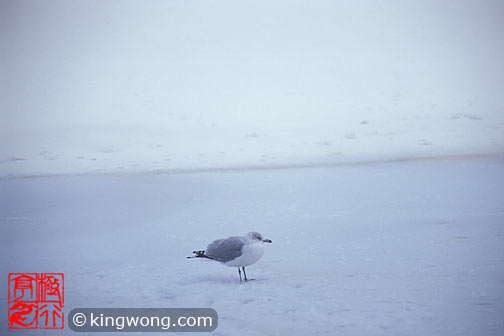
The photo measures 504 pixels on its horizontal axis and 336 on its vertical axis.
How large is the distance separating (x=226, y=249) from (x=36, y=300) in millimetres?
1180

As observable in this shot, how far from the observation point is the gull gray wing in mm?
3543

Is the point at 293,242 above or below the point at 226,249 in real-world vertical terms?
above

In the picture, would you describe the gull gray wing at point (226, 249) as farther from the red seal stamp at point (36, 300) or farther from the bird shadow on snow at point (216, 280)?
the red seal stamp at point (36, 300)

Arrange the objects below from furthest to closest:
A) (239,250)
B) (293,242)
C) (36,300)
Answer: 1. (293,242)
2. (239,250)
3. (36,300)

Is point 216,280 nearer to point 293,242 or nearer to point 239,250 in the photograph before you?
point 239,250

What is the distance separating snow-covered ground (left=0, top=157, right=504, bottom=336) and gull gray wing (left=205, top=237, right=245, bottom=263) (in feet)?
0.61

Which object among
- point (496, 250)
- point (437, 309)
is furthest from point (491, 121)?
point (437, 309)

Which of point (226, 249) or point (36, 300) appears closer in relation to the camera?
point (36, 300)

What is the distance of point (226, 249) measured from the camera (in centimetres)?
357

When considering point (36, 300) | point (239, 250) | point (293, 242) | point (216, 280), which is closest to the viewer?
point (36, 300)

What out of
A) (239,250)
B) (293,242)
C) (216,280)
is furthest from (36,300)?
(293,242)

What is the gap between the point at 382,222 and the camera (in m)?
5.04

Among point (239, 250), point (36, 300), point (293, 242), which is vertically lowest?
point (36, 300)

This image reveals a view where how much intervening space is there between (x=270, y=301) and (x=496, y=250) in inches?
73.1
